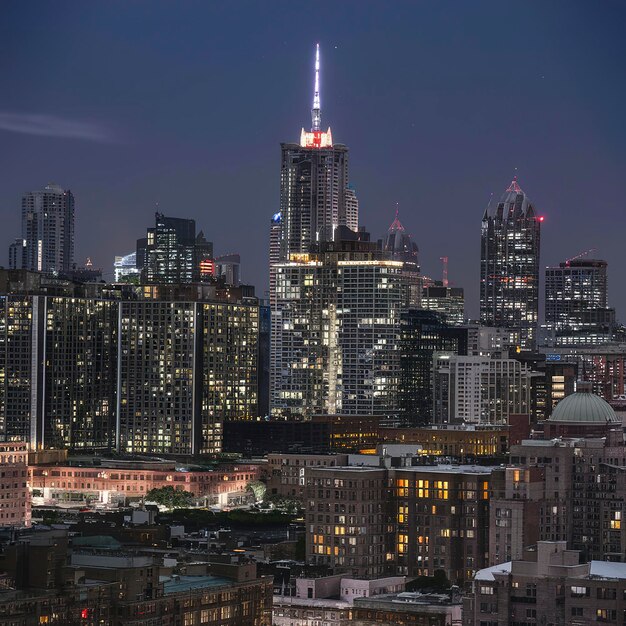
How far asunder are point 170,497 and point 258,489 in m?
8.00

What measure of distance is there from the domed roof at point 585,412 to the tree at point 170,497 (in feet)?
117

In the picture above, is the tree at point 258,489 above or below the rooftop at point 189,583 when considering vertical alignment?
above

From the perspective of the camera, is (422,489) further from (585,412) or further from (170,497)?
(170,497)

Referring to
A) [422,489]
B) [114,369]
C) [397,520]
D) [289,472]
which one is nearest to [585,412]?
[422,489]

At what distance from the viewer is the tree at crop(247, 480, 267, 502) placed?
16566 cm

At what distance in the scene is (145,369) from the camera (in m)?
199

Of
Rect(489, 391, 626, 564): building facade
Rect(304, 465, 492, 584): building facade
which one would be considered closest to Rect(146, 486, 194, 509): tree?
Rect(304, 465, 492, 584): building facade

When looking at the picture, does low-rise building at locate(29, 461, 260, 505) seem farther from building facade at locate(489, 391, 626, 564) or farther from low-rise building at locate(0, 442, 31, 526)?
building facade at locate(489, 391, 626, 564)

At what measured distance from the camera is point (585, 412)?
426ft

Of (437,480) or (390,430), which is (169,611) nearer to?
(437,480)

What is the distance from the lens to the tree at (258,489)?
16566cm

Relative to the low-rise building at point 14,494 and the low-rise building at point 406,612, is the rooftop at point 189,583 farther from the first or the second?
the low-rise building at point 14,494

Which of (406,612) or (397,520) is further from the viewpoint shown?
(397,520)

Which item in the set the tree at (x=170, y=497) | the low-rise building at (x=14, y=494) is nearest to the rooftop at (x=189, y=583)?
the low-rise building at (x=14, y=494)
